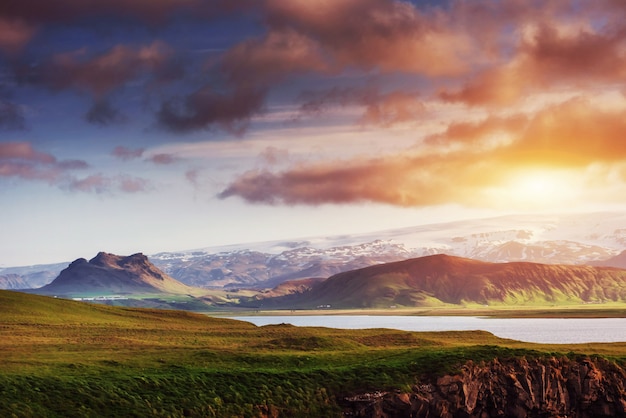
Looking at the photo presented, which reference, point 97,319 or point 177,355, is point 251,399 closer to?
point 177,355

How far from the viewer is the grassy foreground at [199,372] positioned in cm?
7219

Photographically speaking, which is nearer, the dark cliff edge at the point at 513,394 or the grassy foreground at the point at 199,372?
the grassy foreground at the point at 199,372

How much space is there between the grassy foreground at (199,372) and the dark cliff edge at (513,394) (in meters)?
1.89

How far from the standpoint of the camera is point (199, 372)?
Result: 85.5 metres

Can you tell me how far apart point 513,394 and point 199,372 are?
37923 mm

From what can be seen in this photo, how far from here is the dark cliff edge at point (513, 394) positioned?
270 feet

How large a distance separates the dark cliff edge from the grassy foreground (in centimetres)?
189

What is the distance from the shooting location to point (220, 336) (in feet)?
458

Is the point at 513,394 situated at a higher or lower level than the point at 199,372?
lower

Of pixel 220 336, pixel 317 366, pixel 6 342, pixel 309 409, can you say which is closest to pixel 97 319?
pixel 220 336

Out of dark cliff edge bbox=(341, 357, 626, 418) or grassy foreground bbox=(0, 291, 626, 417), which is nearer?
grassy foreground bbox=(0, 291, 626, 417)

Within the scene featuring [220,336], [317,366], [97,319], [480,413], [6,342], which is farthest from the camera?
[97,319]

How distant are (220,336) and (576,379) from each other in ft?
230

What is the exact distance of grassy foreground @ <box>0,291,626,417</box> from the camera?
237 feet
